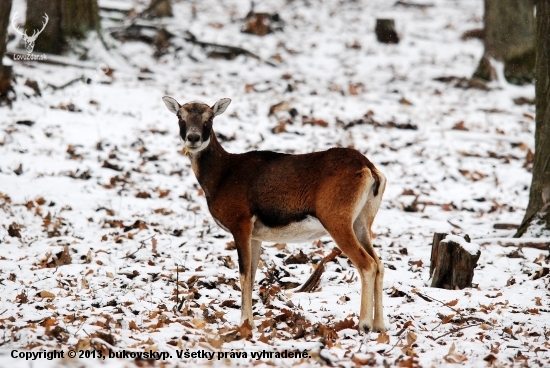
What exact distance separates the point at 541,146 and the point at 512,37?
10164 millimetres

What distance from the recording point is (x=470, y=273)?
7.58 metres

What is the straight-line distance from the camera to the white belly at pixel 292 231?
6.42m

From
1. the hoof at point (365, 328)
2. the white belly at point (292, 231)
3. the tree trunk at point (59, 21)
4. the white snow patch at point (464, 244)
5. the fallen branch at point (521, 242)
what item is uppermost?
the tree trunk at point (59, 21)

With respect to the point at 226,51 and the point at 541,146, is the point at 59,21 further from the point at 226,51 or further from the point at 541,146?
the point at 541,146

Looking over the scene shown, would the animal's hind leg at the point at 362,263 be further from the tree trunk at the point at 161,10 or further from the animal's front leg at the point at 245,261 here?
the tree trunk at the point at 161,10

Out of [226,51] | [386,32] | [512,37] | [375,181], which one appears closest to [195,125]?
[375,181]

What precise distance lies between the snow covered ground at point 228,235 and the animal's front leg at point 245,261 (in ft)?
1.03

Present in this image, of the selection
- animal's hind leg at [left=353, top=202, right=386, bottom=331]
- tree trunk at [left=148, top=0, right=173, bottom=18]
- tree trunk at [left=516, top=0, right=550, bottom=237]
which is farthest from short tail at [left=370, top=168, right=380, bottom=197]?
tree trunk at [left=148, top=0, right=173, bottom=18]

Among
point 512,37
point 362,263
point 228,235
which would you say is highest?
point 512,37

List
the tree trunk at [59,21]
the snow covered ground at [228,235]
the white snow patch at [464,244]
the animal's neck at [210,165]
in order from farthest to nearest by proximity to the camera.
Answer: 1. the tree trunk at [59,21]
2. the white snow patch at [464,244]
3. the animal's neck at [210,165]
4. the snow covered ground at [228,235]

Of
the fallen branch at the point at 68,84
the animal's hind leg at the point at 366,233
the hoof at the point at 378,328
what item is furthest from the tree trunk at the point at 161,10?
the hoof at the point at 378,328

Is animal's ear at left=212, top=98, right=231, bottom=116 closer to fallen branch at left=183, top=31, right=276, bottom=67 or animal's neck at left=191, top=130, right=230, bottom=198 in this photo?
animal's neck at left=191, top=130, right=230, bottom=198

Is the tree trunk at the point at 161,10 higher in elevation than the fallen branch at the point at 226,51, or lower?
higher

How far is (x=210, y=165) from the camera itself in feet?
23.2
